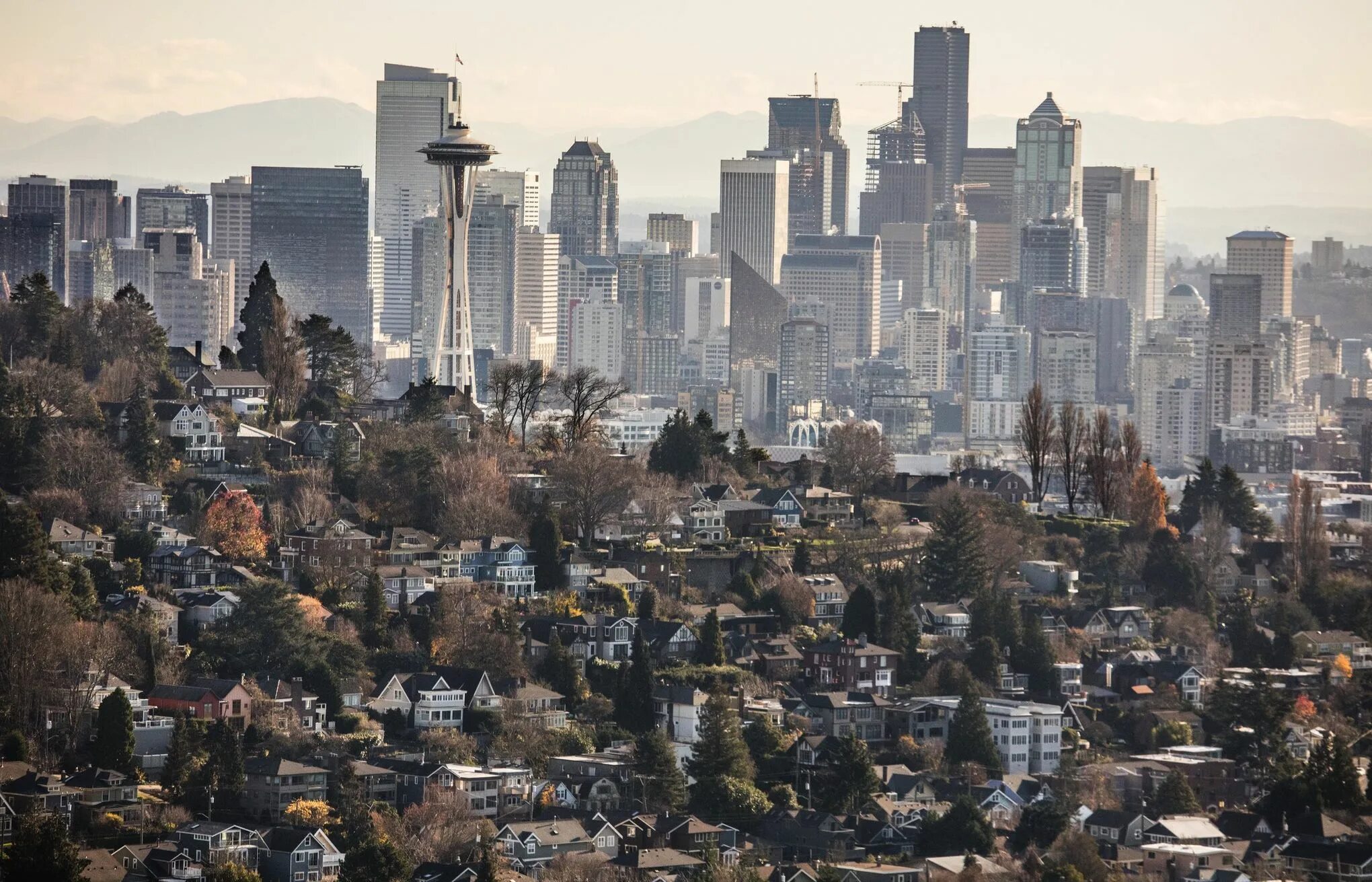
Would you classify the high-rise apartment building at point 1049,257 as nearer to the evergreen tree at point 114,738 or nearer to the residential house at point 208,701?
the residential house at point 208,701

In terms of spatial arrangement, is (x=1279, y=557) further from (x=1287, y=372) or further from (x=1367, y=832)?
(x=1287, y=372)

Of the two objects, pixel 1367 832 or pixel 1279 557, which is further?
pixel 1279 557

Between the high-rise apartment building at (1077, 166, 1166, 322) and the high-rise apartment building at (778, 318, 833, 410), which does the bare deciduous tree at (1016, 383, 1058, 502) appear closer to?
the high-rise apartment building at (778, 318, 833, 410)

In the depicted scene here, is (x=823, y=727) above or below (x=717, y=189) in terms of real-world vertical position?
below

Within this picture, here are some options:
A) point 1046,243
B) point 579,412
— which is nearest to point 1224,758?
point 579,412

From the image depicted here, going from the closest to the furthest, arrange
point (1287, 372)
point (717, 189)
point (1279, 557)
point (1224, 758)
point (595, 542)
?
point (1224, 758) → point (595, 542) → point (1279, 557) → point (1287, 372) → point (717, 189)

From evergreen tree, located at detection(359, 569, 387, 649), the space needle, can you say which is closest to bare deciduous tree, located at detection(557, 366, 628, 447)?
the space needle

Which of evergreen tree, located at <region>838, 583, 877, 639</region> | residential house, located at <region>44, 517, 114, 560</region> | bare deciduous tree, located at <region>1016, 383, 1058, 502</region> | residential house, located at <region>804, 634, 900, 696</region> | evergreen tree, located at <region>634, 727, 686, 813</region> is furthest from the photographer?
bare deciduous tree, located at <region>1016, 383, 1058, 502</region>
